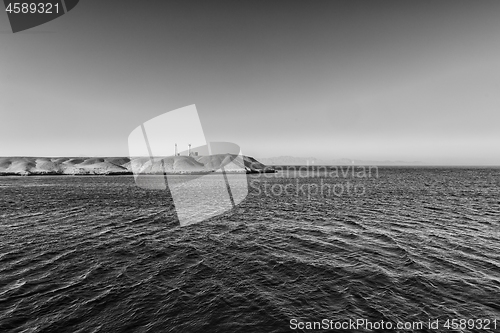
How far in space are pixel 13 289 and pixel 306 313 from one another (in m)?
15.6

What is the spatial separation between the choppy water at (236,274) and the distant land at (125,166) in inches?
5685

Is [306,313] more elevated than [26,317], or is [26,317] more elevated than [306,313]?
[26,317]

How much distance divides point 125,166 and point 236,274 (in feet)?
631

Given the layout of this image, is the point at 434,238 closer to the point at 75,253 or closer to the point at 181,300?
the point at 181,300

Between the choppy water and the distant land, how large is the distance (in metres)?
144

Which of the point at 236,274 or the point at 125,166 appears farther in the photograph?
the point at 125,166

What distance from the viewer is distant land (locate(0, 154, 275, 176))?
15562 centimetres

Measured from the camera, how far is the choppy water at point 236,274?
10711mm

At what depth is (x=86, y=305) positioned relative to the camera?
11234mm

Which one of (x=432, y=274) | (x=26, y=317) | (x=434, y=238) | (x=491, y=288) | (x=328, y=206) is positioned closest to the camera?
(x=26, y=317)

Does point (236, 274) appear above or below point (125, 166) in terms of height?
below

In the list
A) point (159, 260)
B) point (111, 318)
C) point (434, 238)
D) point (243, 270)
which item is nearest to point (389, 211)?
point (434, 238)

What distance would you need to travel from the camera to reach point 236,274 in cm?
1490

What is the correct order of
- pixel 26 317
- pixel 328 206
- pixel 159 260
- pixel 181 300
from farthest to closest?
1. pixel 328 206
2. pixel 159 260
3. pixel 181 300
4. pixel 26 317
